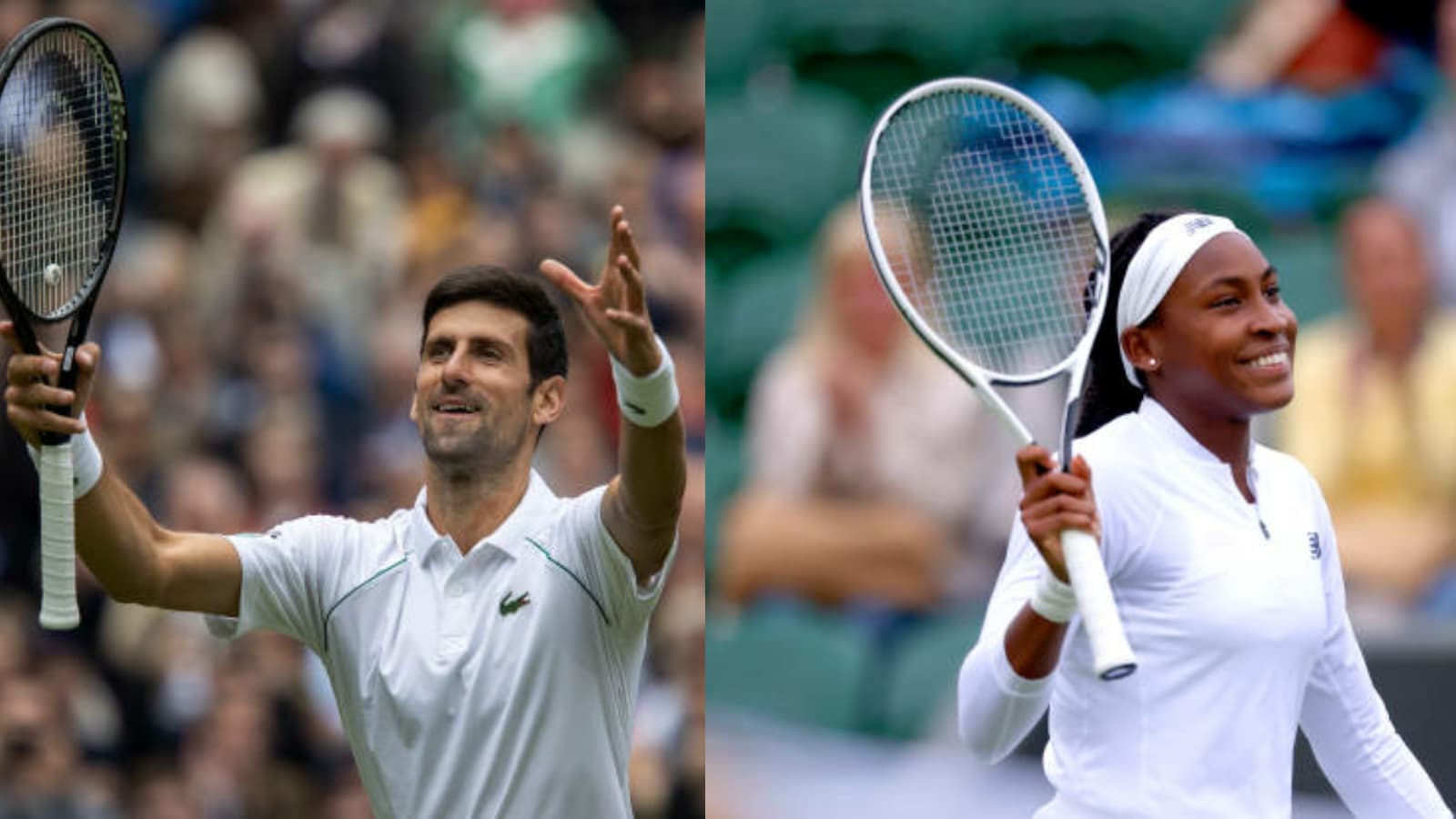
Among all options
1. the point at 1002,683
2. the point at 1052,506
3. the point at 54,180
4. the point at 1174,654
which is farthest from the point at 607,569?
the point at 54,180

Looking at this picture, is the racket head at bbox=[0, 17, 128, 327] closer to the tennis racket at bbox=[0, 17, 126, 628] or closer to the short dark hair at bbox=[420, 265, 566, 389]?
the tennis racket at bbox=[0, 17, 126, 628]

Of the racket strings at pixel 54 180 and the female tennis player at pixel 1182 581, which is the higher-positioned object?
the racket strings at pixel 54 180

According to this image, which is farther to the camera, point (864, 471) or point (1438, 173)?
point (864, 471)

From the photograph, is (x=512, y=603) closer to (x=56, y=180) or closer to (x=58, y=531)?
(x=58, y=531)

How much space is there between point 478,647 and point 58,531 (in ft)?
2.11

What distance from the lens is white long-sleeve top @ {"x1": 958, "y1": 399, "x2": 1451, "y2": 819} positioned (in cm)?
346

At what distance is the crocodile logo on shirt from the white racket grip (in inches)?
25.0

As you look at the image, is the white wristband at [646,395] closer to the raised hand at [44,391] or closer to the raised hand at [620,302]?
the raised hand at [620,302]

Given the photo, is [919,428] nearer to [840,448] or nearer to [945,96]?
[840,448]

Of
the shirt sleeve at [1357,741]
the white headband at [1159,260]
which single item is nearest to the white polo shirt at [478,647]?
the white headband at [1159,260]

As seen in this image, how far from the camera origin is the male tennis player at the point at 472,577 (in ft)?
12.2

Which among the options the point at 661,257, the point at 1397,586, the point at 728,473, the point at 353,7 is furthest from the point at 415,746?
the point at 353,7

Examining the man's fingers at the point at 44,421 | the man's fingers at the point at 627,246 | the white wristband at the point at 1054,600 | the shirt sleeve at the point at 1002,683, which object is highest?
the man's fingers at the point at 627,246

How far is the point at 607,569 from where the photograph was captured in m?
3.75
